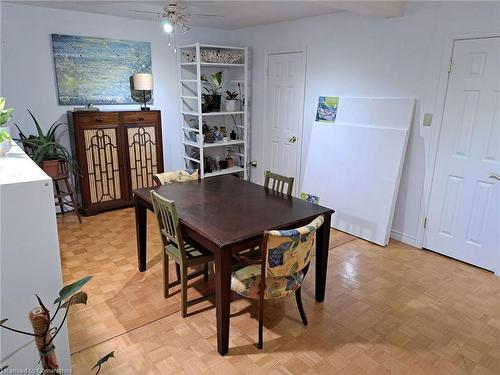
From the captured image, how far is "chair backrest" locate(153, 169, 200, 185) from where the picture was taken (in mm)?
3160

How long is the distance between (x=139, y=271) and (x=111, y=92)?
7.96 ft

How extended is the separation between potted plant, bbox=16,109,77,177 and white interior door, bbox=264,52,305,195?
2.54m

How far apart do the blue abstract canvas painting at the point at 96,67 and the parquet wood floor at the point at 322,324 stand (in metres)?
1.96

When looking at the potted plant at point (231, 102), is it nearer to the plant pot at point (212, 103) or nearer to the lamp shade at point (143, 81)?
the plant pot at point (212, 103)

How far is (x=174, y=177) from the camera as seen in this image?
3.23 metres

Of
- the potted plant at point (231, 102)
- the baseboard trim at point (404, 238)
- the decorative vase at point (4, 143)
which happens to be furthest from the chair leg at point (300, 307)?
the potted plant at point (231, 102)

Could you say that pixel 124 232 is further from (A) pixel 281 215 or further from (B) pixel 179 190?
(A) pixel 281 215

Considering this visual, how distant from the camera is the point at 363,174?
12.3ft

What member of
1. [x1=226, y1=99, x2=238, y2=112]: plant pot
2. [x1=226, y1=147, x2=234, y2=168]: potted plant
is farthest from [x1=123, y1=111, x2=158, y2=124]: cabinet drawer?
[x1=226, y1=147, x2=234, y2=168]: potted plant

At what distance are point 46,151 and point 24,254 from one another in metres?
2.62

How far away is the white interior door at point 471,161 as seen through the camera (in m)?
2.95

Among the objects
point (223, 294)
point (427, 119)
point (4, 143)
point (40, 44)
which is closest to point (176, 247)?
point (223, 294)

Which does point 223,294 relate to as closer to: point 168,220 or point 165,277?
point 168,220

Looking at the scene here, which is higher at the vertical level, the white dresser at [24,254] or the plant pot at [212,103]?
the plant pot at [212,103]
